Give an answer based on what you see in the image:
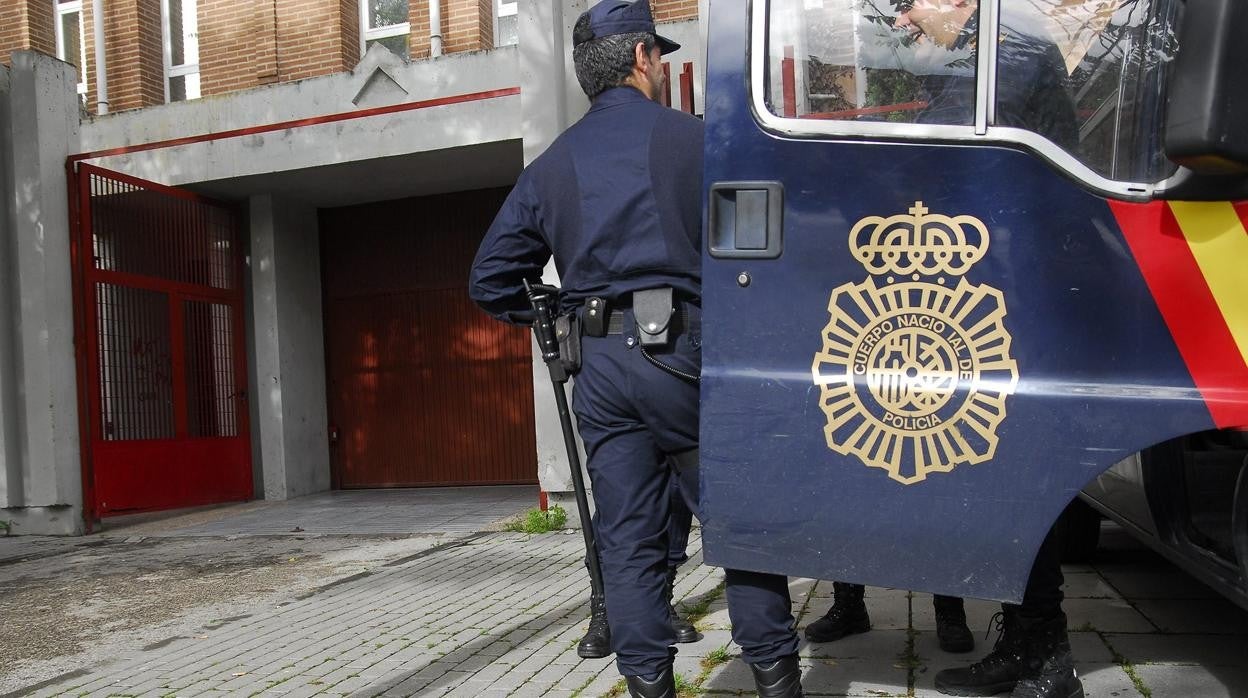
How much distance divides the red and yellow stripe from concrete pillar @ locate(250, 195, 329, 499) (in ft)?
32.3

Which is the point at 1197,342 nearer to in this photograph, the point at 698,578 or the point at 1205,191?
the point at 1205,191

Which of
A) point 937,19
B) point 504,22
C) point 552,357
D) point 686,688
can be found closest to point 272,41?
point 504,22

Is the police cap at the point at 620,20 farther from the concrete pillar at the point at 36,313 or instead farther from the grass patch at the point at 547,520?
the concrete pillar at the point at 36,313

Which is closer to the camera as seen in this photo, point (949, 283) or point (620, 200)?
point (949, 283)

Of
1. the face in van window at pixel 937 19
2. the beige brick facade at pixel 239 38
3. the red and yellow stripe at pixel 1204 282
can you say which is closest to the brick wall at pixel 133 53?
the beige brick facade at pixel 239 38

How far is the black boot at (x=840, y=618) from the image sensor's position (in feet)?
13.1

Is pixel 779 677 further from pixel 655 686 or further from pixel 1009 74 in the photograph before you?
pixel 1009 74

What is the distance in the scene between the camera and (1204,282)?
7.95 ft

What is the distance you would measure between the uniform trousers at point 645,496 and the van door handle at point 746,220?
0.26 meters

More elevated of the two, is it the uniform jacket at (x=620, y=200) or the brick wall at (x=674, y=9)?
the brick wall at (x=674, y=9)

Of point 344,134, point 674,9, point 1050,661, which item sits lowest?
point 1050,661

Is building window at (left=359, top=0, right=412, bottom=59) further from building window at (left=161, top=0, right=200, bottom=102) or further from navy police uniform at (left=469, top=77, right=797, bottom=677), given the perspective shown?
navy police uniform at (left=469, top=77, right=797, bottom=677)

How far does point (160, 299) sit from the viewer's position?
33.5 feet

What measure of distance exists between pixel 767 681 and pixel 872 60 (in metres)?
1.62
